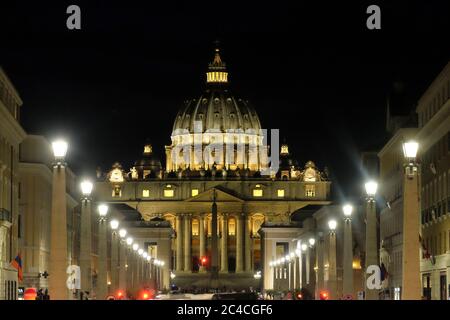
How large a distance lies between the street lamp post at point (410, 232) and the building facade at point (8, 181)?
1422 inches

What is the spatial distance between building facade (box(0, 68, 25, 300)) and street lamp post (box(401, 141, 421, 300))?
36111 mm

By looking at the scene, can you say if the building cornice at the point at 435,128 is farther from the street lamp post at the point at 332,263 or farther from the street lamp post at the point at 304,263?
the street lamp post at the point at 304,263

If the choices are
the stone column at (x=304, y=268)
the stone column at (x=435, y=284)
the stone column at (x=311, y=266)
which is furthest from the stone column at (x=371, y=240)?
the stone column at (x=304, y=268)

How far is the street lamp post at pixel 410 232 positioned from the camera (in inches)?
1586

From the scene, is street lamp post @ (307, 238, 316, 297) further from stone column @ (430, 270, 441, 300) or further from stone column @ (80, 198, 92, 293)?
stone column @ (80, 198, 92, 293)

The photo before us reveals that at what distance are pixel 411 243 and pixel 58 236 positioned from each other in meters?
9.69

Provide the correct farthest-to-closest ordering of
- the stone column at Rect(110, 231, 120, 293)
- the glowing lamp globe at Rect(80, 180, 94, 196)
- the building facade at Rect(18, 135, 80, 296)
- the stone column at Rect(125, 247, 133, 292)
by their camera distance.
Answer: the stone column at Rect(125, 247, 133, 292)
the building facade at Rect(18, 135, 80, 296)
the stone column at Rect(110, 231, 120, 293)
the glowing lamp globe at Rect(80, 180, 94, 196)

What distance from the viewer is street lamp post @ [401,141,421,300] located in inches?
1586

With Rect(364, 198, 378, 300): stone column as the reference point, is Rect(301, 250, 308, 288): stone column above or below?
above

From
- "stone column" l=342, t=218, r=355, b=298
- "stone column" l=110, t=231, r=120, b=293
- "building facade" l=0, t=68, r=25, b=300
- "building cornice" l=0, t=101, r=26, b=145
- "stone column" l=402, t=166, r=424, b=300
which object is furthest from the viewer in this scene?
"stone column" l=110, t=231, r=120, b=293

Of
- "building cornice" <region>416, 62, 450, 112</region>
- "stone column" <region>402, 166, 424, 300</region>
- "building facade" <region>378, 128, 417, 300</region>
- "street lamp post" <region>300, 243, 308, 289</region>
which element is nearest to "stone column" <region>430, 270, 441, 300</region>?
"building cornice" <region>416, 62, 450, 112</region>
